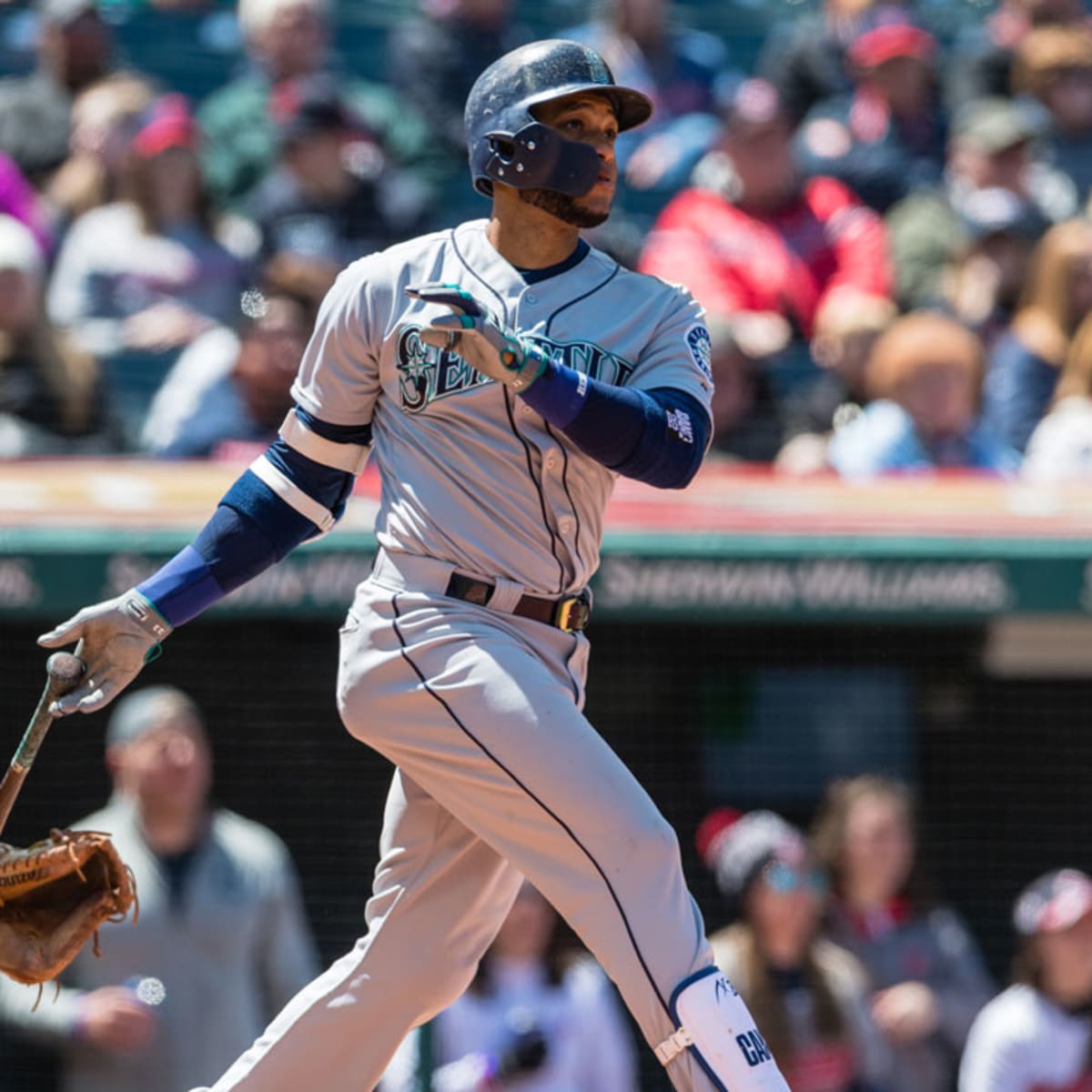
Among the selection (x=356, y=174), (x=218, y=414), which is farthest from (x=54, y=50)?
(x=218, y=414)

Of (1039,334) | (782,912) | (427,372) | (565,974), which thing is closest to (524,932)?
(565,974)

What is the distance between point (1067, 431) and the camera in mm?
5965

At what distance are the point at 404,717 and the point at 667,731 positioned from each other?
9.50ft

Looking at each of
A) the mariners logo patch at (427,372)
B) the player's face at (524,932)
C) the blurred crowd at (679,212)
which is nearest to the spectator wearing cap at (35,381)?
the blurred crowd at (679,212)

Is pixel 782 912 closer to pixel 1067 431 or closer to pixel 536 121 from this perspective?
pixel 1067 431

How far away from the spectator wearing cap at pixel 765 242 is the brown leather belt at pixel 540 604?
337 cm

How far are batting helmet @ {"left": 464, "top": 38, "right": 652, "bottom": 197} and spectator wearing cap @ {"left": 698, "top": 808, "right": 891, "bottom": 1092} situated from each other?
8.36ft

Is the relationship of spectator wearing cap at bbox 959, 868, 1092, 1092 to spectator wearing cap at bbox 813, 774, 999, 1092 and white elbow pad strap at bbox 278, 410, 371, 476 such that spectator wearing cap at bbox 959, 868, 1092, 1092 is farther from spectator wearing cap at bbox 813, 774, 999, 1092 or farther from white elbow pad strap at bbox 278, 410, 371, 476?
white elbow pad strap at bbox 278, 410, 371, 476

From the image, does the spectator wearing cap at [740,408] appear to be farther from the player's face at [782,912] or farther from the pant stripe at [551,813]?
the pant stripe at [551,813]

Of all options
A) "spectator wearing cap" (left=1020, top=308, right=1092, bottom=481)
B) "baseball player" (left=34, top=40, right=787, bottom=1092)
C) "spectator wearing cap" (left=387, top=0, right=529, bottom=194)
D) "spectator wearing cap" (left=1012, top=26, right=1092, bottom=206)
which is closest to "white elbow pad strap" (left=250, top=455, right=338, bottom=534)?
"baseball player" (left=34, top=40, right=787, bottom=1092)

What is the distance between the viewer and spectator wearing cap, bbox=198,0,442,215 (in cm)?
682

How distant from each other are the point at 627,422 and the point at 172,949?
2505mm

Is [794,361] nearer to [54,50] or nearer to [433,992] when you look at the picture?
[54,50]

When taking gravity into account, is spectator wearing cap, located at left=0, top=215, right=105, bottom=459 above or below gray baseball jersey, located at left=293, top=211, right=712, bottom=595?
below
